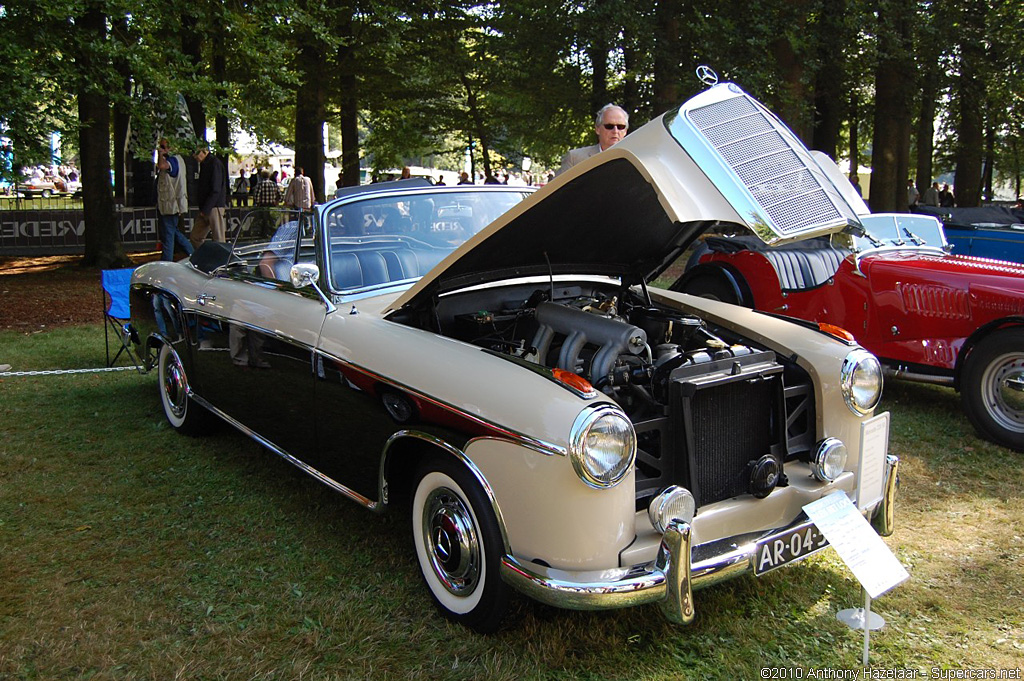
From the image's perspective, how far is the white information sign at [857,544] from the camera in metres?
2.76

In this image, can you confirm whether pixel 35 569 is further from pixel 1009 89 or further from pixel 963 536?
pixel 1009 89

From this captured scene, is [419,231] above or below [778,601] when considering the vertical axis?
above

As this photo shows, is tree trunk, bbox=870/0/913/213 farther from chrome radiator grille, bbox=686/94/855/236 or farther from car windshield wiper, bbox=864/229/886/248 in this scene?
chrome radiator grille, bbox=686/94/855/236

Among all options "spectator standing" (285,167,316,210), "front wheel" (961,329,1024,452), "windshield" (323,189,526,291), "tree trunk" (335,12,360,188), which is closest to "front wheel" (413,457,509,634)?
"windshield" (323,189,526,291)

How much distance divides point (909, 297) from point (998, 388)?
0.91m

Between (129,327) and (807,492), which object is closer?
(807,492)

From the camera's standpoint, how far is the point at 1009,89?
16109 millimetres

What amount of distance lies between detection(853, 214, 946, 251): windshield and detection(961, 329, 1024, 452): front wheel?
4.95 ft

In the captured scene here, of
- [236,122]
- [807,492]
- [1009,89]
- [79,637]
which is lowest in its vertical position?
[79,637]

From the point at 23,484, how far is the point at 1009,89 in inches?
713

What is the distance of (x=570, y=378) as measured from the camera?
9.55ft

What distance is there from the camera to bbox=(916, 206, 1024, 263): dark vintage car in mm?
10633

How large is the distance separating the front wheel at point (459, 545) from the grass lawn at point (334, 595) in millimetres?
114

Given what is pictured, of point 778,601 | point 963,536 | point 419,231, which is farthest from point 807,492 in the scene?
point 419,231
